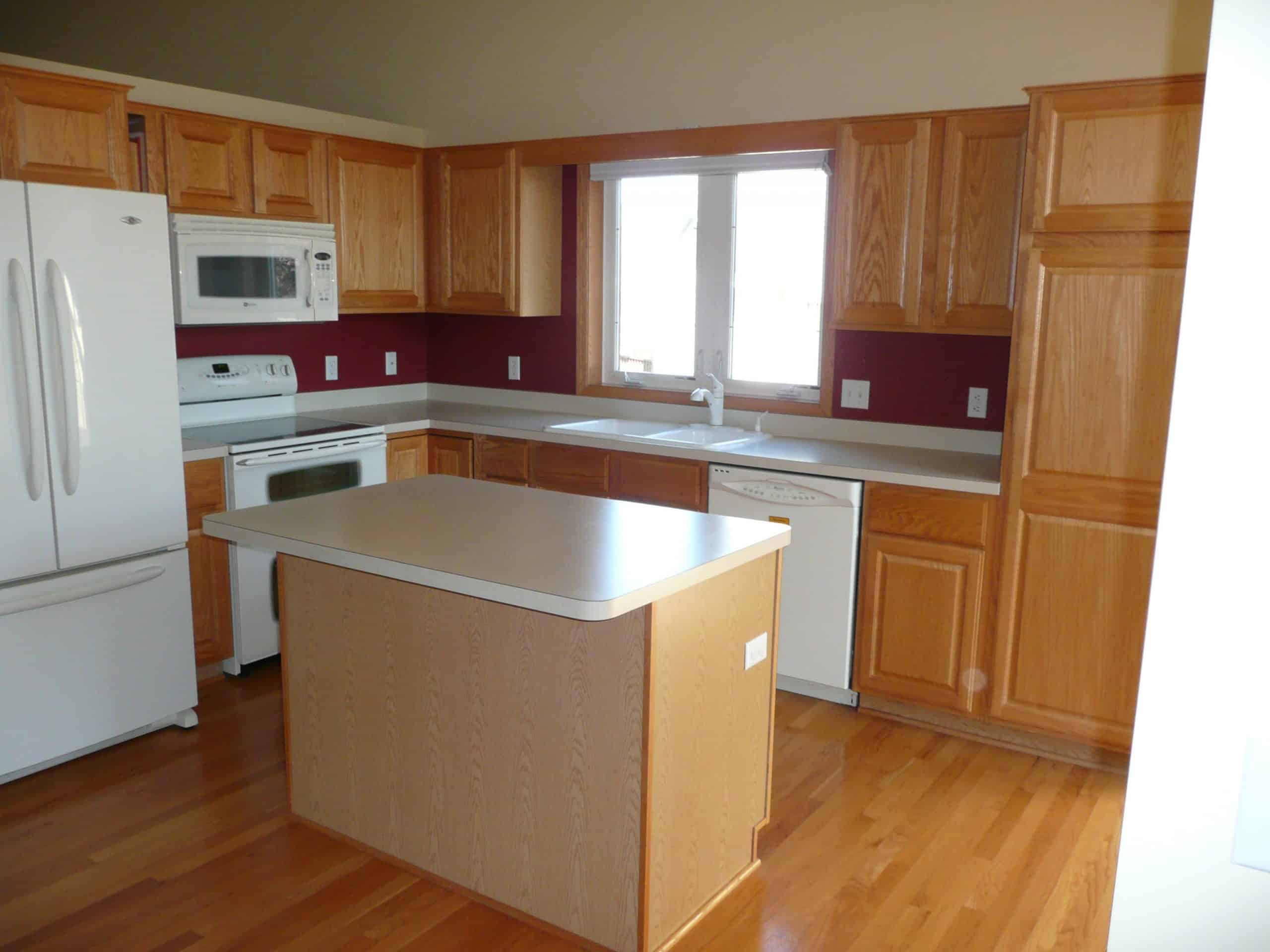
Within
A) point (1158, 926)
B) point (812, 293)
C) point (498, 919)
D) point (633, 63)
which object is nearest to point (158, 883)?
point (498, 919)

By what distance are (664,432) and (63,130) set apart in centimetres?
238

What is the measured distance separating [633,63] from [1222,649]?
4093 mm

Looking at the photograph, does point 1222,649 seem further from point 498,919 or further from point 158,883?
point 158,883

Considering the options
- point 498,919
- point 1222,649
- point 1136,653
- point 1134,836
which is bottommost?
point 498,919

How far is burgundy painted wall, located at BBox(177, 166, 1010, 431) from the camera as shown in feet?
12.6

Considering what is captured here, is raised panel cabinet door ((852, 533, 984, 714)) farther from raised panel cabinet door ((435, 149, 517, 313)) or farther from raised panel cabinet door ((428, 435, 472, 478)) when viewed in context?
raised panel cabinet door ((435, 149, 517, 313))

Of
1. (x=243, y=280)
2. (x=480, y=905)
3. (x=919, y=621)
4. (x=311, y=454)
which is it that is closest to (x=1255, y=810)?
(x=480, y=905)

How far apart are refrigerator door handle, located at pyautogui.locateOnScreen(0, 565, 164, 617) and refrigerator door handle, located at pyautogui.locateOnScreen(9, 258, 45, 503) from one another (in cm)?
28

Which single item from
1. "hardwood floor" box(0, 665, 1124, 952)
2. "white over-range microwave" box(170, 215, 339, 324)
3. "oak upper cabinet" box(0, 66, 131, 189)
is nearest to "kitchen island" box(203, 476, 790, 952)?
"hardwood floor" box(0, 665, 1124, 952)

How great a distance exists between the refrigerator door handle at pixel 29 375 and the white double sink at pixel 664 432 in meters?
1.87

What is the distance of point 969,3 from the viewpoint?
11.7 ft

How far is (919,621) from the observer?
11.3ft

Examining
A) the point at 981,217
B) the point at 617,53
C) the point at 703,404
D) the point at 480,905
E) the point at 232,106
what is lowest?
the point at 480,905

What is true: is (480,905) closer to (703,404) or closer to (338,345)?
(703,404)
